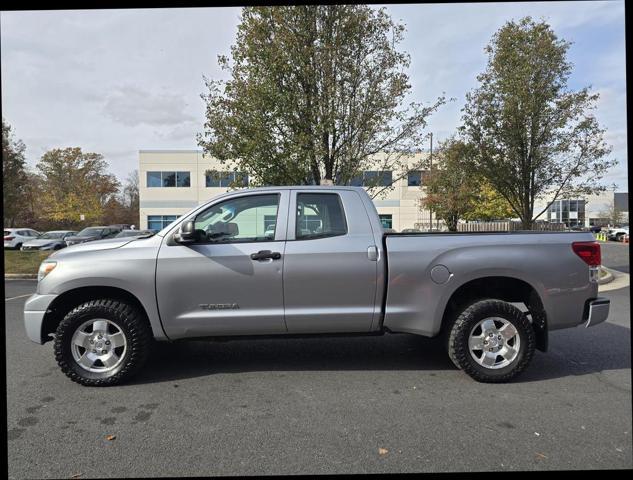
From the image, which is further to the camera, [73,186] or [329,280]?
[73,186]

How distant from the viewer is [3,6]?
8.52 ft

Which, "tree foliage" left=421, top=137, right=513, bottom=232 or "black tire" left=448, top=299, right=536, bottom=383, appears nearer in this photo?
"black tire" left=448, top=299, right=536, bottom=383

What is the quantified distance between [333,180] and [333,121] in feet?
5.58

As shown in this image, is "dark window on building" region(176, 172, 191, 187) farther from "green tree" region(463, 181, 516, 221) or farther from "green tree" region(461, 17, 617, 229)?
"green tree" region(461, 17, 617, 229)

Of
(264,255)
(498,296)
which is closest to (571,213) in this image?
(498,296)

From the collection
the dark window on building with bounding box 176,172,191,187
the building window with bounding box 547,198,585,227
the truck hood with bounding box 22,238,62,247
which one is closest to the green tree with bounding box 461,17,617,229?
the truck hood with bounding box 22,238,62,247

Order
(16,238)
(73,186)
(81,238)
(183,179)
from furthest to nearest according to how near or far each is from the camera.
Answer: (73,186), (183,179), (16,238), (81,238)

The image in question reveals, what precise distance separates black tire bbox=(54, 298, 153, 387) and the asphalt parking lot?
12 centimetres

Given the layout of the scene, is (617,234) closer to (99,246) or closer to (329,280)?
(329,280)

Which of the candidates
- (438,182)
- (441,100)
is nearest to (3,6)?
(441,100)

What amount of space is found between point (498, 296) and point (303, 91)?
24.7 feet

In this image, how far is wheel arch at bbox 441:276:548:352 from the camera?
4215 mm

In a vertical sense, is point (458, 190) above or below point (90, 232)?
above

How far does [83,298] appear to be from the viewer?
13.8ft
